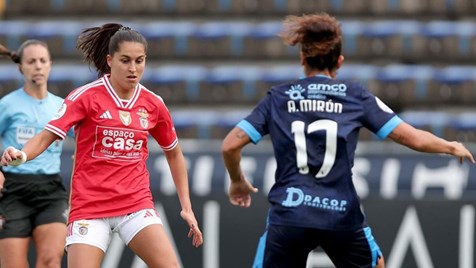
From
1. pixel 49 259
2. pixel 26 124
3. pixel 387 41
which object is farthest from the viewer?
pixel 387 41

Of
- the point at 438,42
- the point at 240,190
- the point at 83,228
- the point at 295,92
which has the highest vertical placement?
the point at 295,92

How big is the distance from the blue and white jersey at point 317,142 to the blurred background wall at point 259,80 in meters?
3.94

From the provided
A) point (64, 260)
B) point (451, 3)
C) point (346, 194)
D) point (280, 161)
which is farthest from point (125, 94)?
point (451, 3)

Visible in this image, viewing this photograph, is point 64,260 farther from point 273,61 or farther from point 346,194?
point 273,61

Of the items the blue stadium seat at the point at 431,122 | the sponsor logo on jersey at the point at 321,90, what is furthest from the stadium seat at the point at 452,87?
the sponsor logo on jersey at the point at 321,90

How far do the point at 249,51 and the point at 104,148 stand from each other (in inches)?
341

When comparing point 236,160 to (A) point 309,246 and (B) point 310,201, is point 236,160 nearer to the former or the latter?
(B) point 310,201

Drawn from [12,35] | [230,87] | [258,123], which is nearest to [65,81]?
[12,35]

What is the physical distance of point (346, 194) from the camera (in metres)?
5.93

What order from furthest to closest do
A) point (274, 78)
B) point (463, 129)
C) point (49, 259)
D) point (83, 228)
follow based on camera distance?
point (274, 78), point (463, 129), point (49, 259), point (83, 228)

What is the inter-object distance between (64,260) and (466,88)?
6.52 meters

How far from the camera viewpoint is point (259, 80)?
13.9 m

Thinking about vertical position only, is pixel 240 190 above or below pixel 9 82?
above

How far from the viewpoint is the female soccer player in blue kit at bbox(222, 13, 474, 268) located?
5.86 metres
